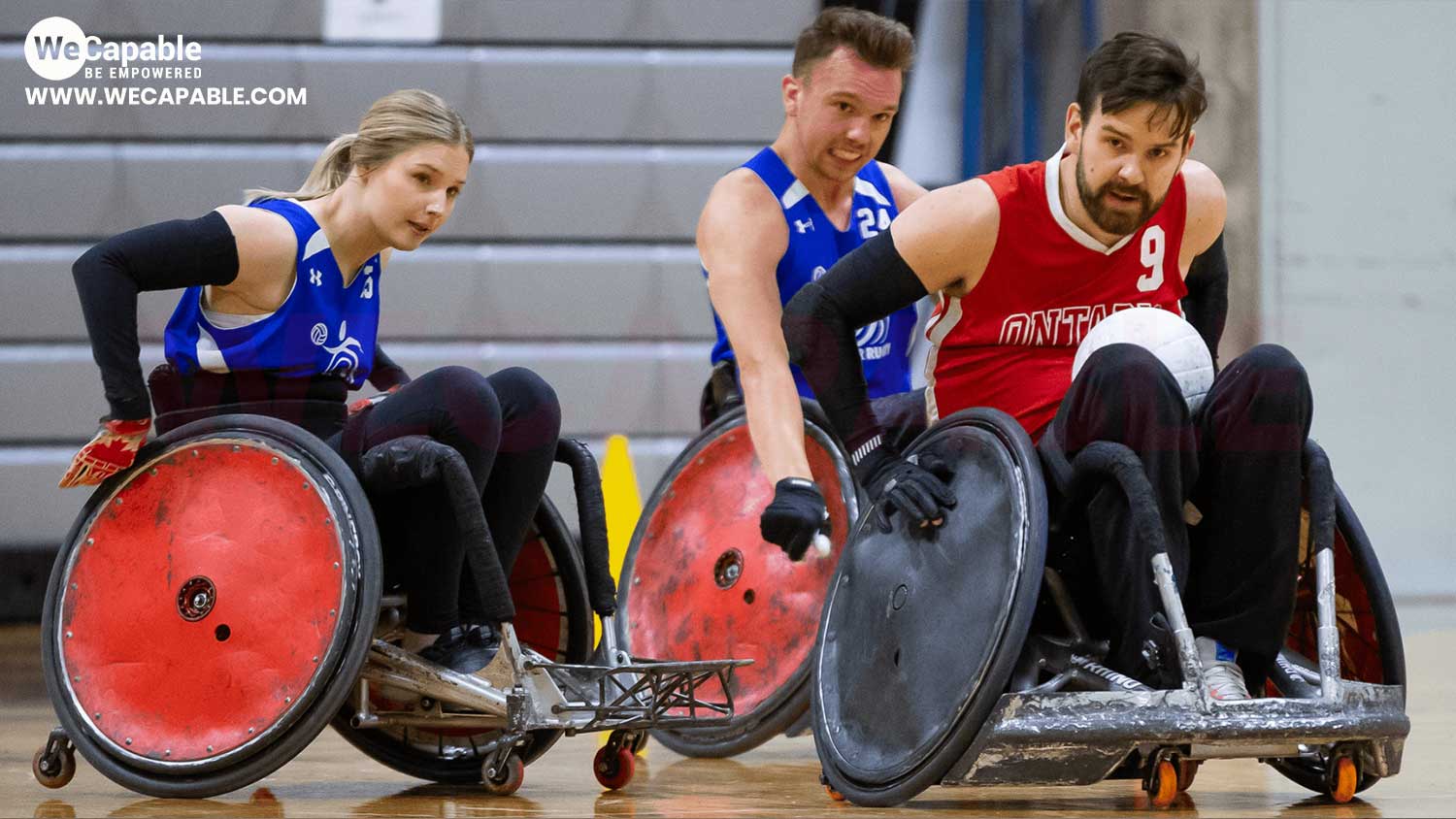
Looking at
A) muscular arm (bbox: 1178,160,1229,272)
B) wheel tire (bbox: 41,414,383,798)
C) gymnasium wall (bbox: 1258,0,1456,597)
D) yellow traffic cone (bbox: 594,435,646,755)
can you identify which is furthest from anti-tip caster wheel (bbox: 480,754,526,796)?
gymnasium wall (bbox: 1258,0,1456,597)

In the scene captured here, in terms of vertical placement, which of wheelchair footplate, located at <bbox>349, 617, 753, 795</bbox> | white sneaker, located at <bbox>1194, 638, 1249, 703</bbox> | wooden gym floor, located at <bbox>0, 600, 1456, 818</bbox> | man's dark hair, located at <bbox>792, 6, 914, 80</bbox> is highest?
man's dark hair, located at <bbox>792, 6, 914, 80</bbox>

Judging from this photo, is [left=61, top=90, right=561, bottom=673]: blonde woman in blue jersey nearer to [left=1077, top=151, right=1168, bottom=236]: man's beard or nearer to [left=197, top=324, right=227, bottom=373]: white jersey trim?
[left=197, top=324, right=227, bottom=373]: white jersey trim

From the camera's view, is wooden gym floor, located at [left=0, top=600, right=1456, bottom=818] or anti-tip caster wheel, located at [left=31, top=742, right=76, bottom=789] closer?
wooden gym floor, located at [left=0, top=600, right=1456, bottom=818]

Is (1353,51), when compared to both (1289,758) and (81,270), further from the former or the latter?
(81,270)

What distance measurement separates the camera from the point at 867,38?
324 centimetres

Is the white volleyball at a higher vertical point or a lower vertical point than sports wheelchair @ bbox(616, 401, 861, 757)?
higher

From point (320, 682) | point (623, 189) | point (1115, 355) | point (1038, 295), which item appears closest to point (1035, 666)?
point (1115, 355)

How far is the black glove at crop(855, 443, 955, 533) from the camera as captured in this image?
2.35 meters

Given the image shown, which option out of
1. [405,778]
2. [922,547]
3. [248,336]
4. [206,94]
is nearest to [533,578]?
[405,778]

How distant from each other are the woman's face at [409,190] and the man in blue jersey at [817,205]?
1.84 feet

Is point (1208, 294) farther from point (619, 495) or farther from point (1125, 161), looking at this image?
point (619, 495)

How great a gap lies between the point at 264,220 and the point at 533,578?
0.72 m

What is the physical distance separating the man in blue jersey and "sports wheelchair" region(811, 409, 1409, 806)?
68 centimetres

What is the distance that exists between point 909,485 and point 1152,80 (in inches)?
24.4
